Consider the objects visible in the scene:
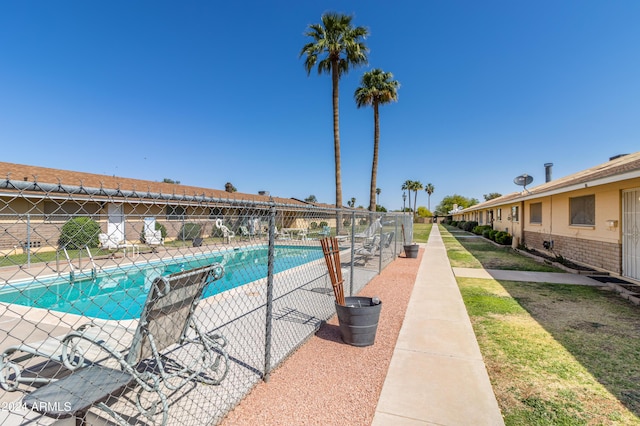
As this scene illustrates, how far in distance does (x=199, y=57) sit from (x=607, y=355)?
68.7 feet

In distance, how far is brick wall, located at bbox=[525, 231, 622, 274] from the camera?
8055 mm

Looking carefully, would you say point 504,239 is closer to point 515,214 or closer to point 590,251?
point 515,214

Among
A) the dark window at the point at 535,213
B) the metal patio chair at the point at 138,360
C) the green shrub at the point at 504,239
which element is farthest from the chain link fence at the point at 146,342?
the green shrub at the point at 504,239

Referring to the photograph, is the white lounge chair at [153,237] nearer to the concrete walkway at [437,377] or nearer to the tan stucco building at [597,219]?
the concrete walkway at [437,377]

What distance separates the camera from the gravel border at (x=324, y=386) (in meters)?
2.58

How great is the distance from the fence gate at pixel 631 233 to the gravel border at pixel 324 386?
708cm

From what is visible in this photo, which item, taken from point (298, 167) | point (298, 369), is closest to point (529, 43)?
point (298, 369)

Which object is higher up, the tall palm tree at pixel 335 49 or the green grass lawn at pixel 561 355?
the tall palm tree at pixel 335 49

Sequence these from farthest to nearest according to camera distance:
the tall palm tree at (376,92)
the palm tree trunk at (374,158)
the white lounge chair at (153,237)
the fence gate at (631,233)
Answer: the tall palm tree at (376,92) → the palm tree trunk at (374,158) → the fence gate at (631,233) → the white lounge chair at (153,237)

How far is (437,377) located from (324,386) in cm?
130

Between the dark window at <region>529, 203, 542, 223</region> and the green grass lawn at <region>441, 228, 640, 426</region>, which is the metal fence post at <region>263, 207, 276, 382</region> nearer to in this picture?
the green grass lawn at <region>441, 228, 640, 426</region>

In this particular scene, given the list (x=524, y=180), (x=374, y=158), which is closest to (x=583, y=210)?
(x=524, y=180)

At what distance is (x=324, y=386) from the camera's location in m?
3.07

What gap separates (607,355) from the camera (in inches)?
150
